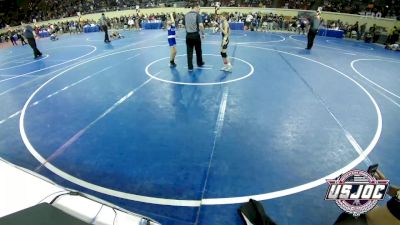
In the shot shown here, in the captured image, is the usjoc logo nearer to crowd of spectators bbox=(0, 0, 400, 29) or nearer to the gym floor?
the gym floor

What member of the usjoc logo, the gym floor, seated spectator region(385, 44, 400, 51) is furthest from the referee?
seated spectator region(385, 44, 400, 51)

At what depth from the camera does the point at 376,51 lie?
16000 mm

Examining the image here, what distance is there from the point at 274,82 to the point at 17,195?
8610 mm

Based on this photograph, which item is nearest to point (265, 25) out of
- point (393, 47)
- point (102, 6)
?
point (393, 47)

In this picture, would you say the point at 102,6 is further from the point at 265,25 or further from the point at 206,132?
the point at 206,132

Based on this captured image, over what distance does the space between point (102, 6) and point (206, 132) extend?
119ft

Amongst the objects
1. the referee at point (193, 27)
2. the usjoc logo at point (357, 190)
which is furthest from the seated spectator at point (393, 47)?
the usjoc logo at point (357, 190)

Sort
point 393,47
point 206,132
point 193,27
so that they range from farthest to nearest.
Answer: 1. point 393,47
2. point 193,27
3. point 206,132

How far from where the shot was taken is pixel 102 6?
36.9 m

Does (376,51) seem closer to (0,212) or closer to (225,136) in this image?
(225,136)

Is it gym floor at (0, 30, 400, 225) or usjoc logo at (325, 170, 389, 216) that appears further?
gym floor at (0, 30, 400, 225)

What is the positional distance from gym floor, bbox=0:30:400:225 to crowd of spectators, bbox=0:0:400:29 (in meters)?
15.2

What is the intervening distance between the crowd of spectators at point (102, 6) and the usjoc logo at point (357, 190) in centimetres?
2490

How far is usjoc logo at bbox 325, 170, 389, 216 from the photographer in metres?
2.60
